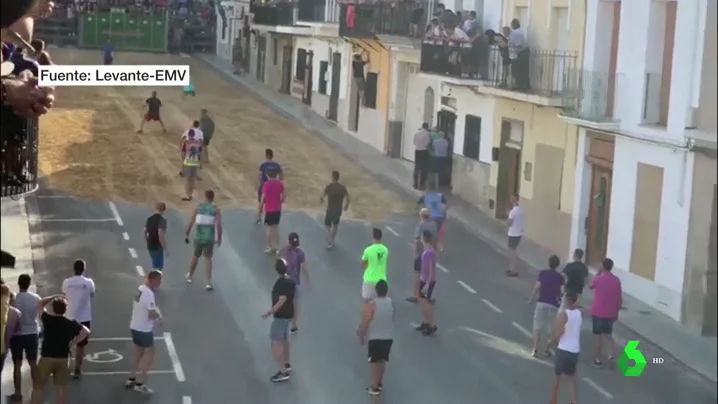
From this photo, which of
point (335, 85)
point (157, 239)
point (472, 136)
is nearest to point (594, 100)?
point (472, 136)

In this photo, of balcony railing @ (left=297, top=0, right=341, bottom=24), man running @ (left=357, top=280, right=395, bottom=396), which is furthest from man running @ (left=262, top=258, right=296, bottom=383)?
balcony railing @ (left=297, top=0, right=341, bottom=24)

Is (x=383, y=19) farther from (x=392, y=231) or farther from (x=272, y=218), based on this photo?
(x=272, y=218)

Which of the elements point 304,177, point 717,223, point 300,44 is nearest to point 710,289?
point 717,223

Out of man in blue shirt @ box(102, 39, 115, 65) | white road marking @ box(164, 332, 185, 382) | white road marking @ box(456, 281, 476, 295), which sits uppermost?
man in blue shirt @ box(102, 39, 115, 65)

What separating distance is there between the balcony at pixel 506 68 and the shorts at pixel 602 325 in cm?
693

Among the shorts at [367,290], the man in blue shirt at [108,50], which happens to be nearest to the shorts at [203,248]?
the shorts at [367,290]

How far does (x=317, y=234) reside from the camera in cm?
2036

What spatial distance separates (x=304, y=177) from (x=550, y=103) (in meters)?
5.87

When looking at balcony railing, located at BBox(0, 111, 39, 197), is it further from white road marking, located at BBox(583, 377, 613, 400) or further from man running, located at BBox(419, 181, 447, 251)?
man running, located at BBox(419, 181, 447, 251)

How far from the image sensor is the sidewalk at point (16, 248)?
38.1ft

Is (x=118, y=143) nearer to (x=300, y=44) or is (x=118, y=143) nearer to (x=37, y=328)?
(x=300, y=44)

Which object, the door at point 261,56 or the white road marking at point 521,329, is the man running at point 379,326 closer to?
the white road marking at point 521,329

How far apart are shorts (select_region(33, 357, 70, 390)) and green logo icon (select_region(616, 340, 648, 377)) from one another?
5.67 m

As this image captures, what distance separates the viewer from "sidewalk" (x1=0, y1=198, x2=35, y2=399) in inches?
457
